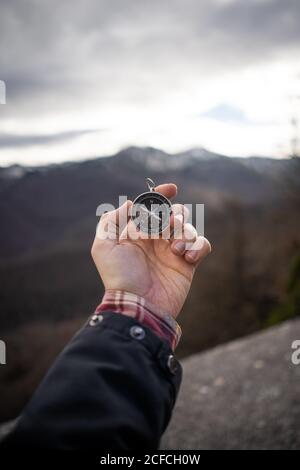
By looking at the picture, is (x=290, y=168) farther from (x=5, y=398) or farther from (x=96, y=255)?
(x=5, y=398)

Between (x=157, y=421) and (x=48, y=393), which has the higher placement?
A: (x=48, y=393)

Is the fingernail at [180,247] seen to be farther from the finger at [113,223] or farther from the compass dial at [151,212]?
the finger at [113,223]

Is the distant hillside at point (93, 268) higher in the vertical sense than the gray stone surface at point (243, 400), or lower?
lower

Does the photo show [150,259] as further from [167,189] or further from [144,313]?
[144,313]

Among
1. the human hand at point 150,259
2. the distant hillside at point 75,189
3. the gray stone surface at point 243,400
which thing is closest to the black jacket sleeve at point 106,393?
the human hand at point 150,259

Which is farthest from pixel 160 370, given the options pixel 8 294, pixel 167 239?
pixel 8 294

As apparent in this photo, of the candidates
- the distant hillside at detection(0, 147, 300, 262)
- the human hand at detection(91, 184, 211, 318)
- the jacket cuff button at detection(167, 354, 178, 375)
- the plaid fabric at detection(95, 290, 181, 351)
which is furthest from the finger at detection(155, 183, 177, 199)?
the distant hillside at detection(0, 147, 300, 262)
